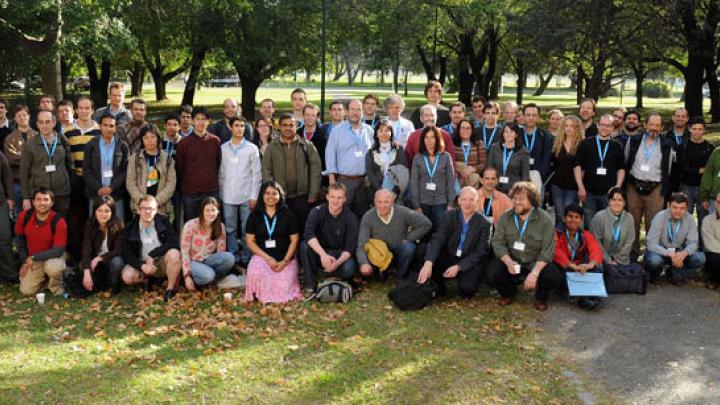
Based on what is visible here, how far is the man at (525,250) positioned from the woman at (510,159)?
886mm

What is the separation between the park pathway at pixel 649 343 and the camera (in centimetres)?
509

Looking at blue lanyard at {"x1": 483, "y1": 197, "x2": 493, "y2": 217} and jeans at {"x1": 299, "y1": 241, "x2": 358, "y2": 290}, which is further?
blue lanyard at {"x1": 483, "y1": 197, "x2": 493, "y2": 217}

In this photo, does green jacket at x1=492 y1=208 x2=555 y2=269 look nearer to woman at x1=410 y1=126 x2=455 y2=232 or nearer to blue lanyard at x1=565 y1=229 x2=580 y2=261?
blue lanyard at x1=565 y1=229 x2=580 y2=261

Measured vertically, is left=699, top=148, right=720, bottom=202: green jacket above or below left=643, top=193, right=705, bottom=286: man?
above

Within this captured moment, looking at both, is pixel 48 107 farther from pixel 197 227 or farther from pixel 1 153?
pixel 197 227

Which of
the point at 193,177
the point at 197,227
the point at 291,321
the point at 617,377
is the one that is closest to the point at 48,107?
the point at 193,177

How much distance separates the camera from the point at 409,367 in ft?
17.7

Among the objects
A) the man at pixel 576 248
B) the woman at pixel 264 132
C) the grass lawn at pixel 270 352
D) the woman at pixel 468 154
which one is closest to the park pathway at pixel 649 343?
the grass lawn at pixel 270 352

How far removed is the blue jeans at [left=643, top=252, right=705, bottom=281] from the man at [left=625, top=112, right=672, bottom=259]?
0.64 m

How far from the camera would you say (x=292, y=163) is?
7.77 m

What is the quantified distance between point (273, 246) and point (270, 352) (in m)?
1.78

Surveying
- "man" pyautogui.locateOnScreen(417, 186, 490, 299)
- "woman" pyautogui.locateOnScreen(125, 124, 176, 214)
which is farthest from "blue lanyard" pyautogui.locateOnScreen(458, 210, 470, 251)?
"woman" pyautogui.locateOnScreen(125, 124, 176, 214)

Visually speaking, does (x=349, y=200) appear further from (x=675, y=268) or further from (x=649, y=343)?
(x=675, y=268)

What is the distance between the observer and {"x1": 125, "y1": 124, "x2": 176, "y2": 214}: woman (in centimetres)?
753
